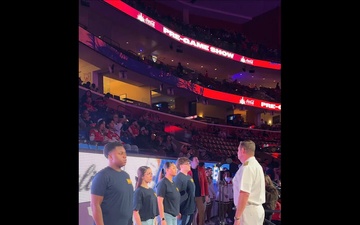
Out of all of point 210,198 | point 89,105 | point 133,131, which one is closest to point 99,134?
point 89,105

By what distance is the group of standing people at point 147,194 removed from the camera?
12.5 feet

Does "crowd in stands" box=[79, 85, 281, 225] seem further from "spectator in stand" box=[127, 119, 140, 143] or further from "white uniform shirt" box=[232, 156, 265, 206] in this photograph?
"white uniform shirt" box=[232, 156, 265, 206]

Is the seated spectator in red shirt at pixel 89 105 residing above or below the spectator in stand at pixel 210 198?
above

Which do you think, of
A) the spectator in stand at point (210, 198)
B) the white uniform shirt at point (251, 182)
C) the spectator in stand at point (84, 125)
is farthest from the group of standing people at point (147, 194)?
the spectator in stand at point (210, 198)

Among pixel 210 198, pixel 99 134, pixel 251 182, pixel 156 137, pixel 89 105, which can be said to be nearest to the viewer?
pixel 251 182

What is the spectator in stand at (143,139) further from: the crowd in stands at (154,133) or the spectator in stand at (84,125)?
the spectator in stand at (84,125)

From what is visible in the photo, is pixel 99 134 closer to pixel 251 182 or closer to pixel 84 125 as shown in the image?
pixel 84 125

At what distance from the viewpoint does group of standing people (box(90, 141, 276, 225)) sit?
3.80m

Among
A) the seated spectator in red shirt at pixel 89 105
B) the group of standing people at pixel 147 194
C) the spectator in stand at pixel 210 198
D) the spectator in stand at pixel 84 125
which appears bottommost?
the spectator in stand at pixel 210 198

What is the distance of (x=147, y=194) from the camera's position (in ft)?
14.4

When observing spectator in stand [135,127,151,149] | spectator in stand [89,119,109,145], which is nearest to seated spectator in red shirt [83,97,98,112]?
spectator in stand [135,127,151,149]
